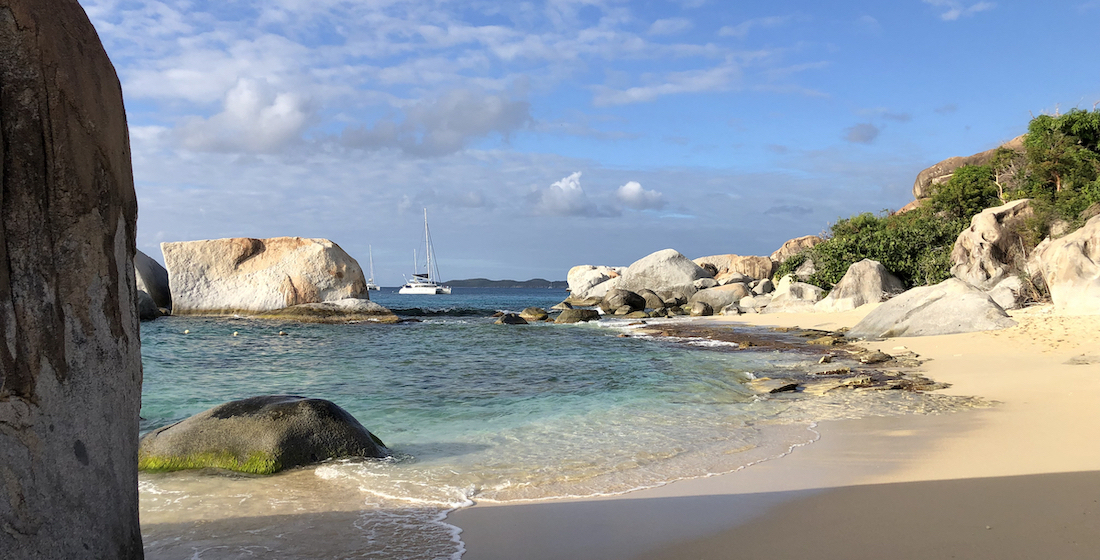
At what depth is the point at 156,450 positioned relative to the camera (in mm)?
6078

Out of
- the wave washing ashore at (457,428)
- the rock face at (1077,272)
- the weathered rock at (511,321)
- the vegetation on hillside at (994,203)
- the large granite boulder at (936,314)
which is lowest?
the wave washing ashore at (457,428)

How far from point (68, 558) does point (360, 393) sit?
26.7ft

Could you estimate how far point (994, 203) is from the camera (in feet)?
112

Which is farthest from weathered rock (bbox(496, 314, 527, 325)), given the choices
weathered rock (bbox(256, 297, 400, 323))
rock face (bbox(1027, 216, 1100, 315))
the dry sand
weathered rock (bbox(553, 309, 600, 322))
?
the dry sand

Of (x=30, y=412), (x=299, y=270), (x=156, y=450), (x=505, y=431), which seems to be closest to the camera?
(x=30, y=412)

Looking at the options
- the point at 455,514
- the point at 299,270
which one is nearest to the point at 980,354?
the point at 455,514

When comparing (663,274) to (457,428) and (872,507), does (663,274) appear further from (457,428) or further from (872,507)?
(872,507)

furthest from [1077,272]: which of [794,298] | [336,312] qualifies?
[336,312]

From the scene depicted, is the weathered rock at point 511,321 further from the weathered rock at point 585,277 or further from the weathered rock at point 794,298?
the weathered rock at point 585,277

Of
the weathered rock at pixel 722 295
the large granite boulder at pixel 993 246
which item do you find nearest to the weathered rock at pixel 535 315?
the weathered rock at pixel 722 295

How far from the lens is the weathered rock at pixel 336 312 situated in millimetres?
29250

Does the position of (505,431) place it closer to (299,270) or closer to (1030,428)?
(1030,428)

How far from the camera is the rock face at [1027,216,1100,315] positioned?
1513 centimetres

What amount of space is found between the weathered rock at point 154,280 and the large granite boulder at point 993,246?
33.3 meters
